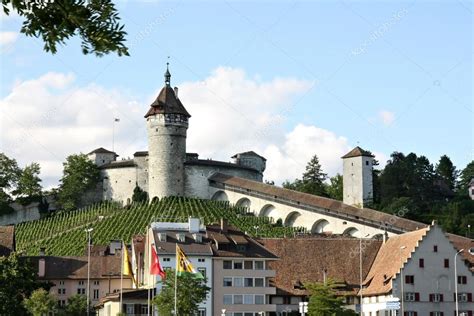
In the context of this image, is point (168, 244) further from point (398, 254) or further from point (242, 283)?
point (398, 254)

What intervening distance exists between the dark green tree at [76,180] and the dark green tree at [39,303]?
78.8 m

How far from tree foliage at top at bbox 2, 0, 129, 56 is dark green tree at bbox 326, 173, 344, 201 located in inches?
6500

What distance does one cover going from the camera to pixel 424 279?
82.9 metres

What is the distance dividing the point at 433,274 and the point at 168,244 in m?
23.4

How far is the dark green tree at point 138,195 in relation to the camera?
148875 mm

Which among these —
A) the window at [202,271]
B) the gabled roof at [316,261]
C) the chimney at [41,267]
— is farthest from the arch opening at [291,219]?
the window at [202,271]

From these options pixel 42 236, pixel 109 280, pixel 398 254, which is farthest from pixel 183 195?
pixel 398 254

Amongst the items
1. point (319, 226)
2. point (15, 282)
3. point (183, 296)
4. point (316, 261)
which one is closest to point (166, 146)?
point (319, 226)

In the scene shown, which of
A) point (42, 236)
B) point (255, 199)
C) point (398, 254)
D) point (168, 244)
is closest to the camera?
point (168, 244)

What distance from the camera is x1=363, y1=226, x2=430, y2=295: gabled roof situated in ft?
269

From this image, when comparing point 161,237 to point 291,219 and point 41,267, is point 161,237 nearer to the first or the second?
point 41,267

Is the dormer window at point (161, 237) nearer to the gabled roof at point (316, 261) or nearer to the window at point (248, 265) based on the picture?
the window at point (248, 265)

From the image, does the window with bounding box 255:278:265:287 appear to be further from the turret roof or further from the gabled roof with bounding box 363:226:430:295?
the turret roof

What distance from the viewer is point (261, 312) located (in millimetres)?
79688
